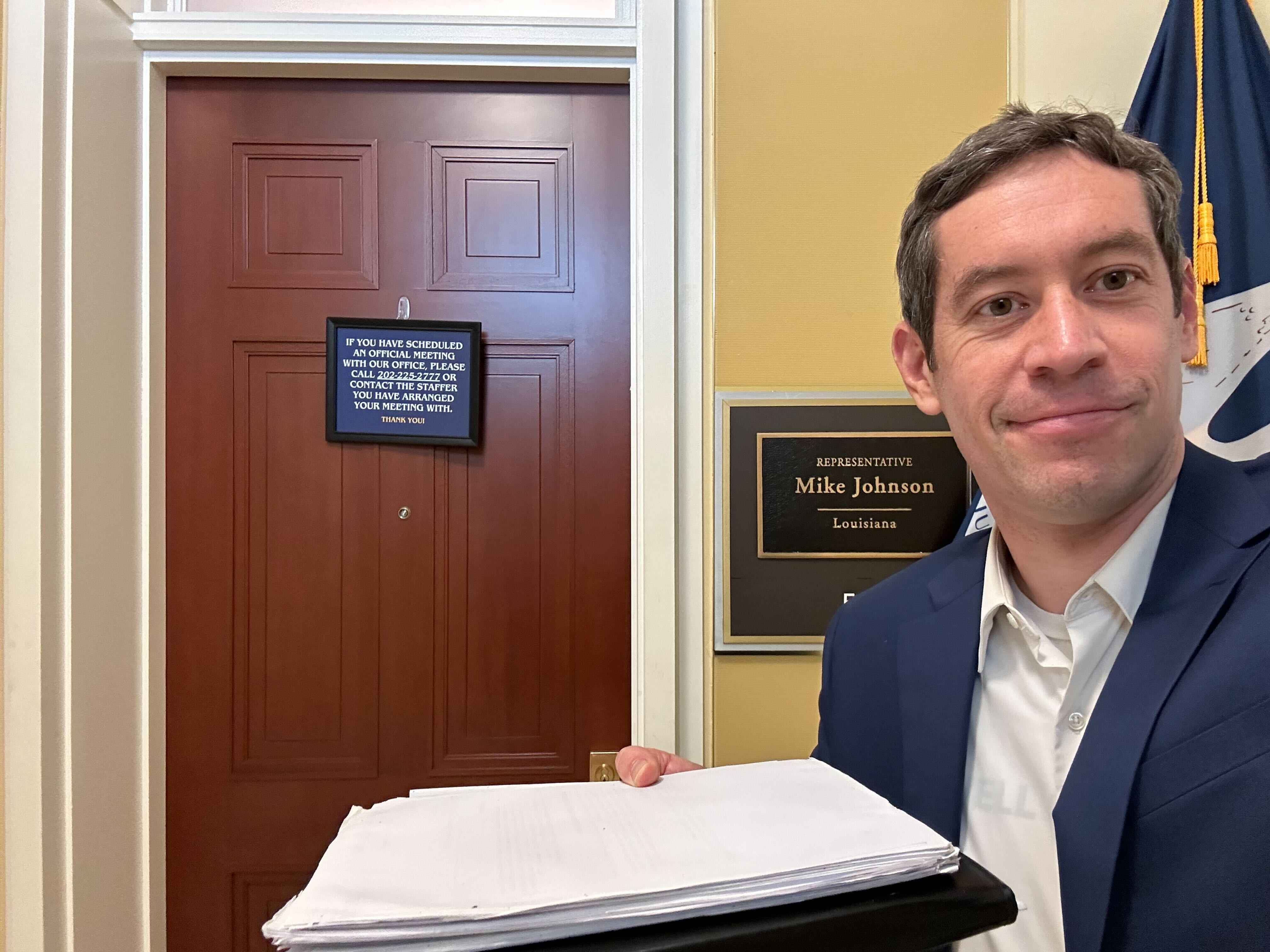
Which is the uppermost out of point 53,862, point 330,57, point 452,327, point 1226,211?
point 330,57

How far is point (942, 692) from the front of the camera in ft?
2.58

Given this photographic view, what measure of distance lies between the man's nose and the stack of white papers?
383mm

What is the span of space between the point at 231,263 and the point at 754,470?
1.04 m

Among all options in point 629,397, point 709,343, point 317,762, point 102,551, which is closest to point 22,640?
point 102,551

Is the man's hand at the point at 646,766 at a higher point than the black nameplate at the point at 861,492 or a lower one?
lower

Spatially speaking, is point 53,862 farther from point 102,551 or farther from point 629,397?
point 629,397

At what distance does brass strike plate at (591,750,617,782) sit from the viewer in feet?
4.59

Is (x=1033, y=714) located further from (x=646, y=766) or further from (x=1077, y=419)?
(x=646, y=766)

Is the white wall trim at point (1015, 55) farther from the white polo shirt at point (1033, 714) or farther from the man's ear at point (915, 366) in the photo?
the white polo shirt at point (1033, 714)

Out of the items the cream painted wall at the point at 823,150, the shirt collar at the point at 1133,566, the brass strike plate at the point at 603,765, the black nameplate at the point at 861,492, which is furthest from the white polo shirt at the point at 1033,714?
the brass strike plate at the point at 603,765

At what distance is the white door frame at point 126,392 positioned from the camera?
1184mm

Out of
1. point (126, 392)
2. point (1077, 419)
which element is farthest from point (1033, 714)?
point (126, 392)

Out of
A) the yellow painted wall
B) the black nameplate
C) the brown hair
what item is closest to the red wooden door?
the yellow painted wall

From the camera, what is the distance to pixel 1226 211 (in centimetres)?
112
